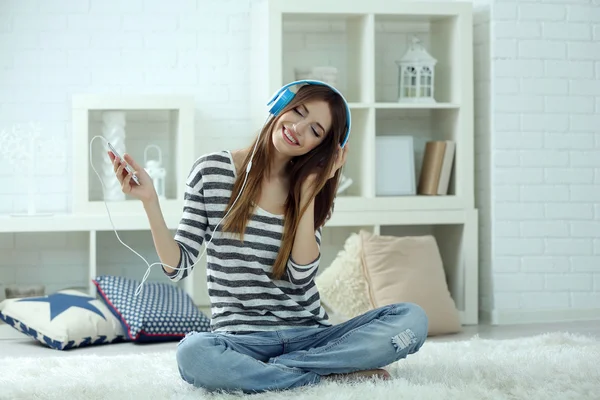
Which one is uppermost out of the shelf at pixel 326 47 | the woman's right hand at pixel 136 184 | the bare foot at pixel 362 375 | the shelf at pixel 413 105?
the shelf at pixel 326 47

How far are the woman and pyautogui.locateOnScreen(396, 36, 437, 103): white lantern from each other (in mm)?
1706

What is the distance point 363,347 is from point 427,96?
1.95 m

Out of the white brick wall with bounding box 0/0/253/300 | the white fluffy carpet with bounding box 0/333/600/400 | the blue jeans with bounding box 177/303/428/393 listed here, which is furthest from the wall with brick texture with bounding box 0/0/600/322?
the blue jeans with bounding box 177/303/428/393

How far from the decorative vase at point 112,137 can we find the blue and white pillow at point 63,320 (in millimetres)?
542

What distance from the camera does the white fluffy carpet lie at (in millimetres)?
2217

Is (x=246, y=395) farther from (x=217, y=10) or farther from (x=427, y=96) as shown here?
(x=217, y=10)

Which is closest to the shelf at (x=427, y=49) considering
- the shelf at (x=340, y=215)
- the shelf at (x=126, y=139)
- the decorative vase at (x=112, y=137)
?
the shelf at (x=340, y=215)

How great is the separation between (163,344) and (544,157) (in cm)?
186

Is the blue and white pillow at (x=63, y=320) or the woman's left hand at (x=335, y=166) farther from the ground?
the woman's left hand at (x=335, y=166)

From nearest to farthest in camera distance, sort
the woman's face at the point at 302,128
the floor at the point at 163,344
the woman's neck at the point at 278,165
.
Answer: the woman's face at the point at 302,128, the woman's neck at the point at 278,165, the floor at the point at 163,344

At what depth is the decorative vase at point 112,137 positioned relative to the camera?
384 centimetres

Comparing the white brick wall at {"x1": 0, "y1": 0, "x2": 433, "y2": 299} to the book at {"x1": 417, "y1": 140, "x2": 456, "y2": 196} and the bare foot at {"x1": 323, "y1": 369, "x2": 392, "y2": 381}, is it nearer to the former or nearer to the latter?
the book at {"x1": 417, "y1": 140, "x2": 456, "y2": 196}

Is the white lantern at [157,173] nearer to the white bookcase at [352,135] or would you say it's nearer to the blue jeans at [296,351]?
the white bookcase at [352,135]

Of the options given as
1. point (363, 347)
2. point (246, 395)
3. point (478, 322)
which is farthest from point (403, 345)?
point (478, 322)
